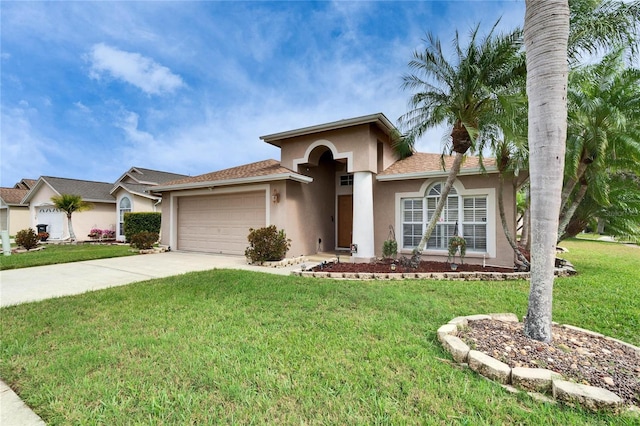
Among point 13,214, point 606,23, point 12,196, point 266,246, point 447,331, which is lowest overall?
point 447,331

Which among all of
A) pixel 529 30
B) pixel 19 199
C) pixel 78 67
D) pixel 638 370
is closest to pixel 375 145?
pixel 529 30

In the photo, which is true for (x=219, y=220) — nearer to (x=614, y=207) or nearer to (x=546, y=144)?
(x=546, y=144)

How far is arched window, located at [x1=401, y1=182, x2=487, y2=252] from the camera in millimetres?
10047

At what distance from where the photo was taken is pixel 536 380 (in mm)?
2840

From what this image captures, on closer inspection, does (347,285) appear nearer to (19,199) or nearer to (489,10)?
(489,10)

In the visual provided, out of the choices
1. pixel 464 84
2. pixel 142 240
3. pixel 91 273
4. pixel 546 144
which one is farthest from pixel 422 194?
pixel 142 240

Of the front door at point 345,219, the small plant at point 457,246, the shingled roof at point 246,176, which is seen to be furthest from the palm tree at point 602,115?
the shingled roof at point 246,176

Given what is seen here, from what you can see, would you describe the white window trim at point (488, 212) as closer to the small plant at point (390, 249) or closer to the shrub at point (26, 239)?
the small plant at point (390, 249)

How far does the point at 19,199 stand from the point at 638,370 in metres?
40.2

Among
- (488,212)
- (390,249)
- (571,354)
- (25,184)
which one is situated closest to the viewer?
(571,354)

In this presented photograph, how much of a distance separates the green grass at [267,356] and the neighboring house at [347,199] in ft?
13.8

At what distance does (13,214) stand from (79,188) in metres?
10.3

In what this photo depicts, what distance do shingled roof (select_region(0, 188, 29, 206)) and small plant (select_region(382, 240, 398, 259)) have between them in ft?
108

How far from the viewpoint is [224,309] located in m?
5.23
